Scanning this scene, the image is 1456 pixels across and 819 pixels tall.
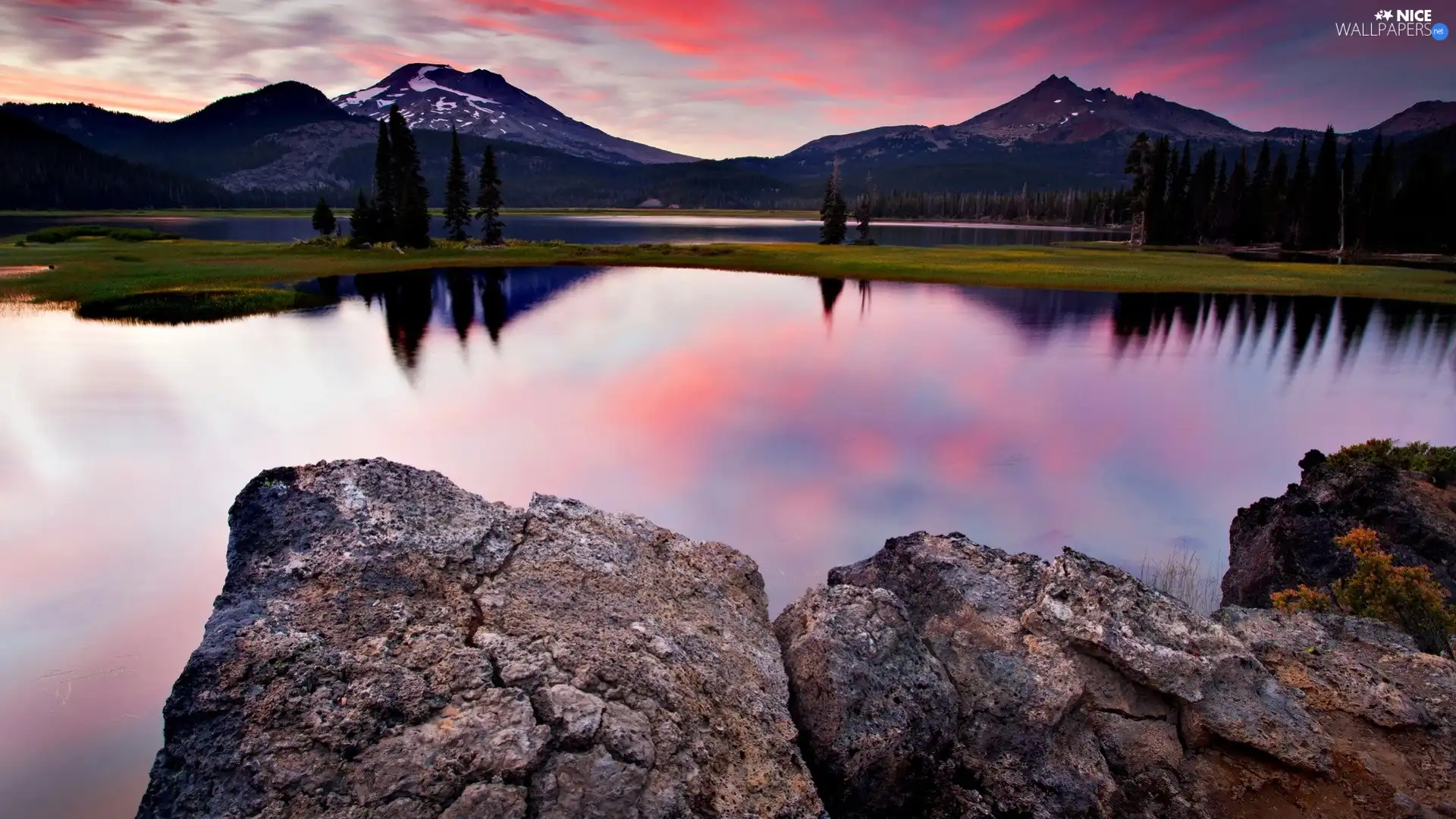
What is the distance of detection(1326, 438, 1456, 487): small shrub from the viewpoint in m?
12.9

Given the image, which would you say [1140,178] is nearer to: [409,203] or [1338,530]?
[409,203]

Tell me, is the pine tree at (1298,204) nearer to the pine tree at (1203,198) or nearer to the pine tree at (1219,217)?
the pine tree at (1219,217)

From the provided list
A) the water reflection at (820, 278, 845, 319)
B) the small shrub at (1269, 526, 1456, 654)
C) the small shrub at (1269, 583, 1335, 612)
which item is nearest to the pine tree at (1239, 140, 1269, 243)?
the water reflection at (820, 278, 845, 319)

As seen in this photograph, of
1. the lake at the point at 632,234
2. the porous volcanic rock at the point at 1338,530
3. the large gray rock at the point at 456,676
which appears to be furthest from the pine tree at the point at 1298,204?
the large gray rock at the point at 456,676

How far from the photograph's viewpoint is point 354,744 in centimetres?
450

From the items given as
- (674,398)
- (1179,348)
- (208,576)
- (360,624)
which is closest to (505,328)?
(674,398)

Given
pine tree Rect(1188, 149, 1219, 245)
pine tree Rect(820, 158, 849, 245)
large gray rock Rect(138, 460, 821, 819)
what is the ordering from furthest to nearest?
pine tree Rect(1188, 149, 1219, 245) → pine tree Rect(820, 158, 849, 245) → large gray rock Rect(138, 460, 821, 819)

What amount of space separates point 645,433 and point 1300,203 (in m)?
123

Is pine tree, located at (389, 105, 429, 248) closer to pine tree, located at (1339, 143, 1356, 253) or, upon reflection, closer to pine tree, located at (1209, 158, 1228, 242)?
pine tree, located at (1339, 143, 1356, 253)

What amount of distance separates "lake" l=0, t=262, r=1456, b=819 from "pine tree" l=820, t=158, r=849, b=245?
64.9 metres

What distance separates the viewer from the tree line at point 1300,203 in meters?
94.9

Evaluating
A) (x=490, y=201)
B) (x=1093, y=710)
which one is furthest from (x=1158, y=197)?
(x=1093, y=710)

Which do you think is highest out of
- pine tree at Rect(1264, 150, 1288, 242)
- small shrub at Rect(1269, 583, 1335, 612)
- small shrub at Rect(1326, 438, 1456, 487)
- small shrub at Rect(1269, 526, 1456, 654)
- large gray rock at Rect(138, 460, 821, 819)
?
pine tree at Rect(1264, 150, 1288, 242)

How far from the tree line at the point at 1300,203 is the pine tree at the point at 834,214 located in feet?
132
